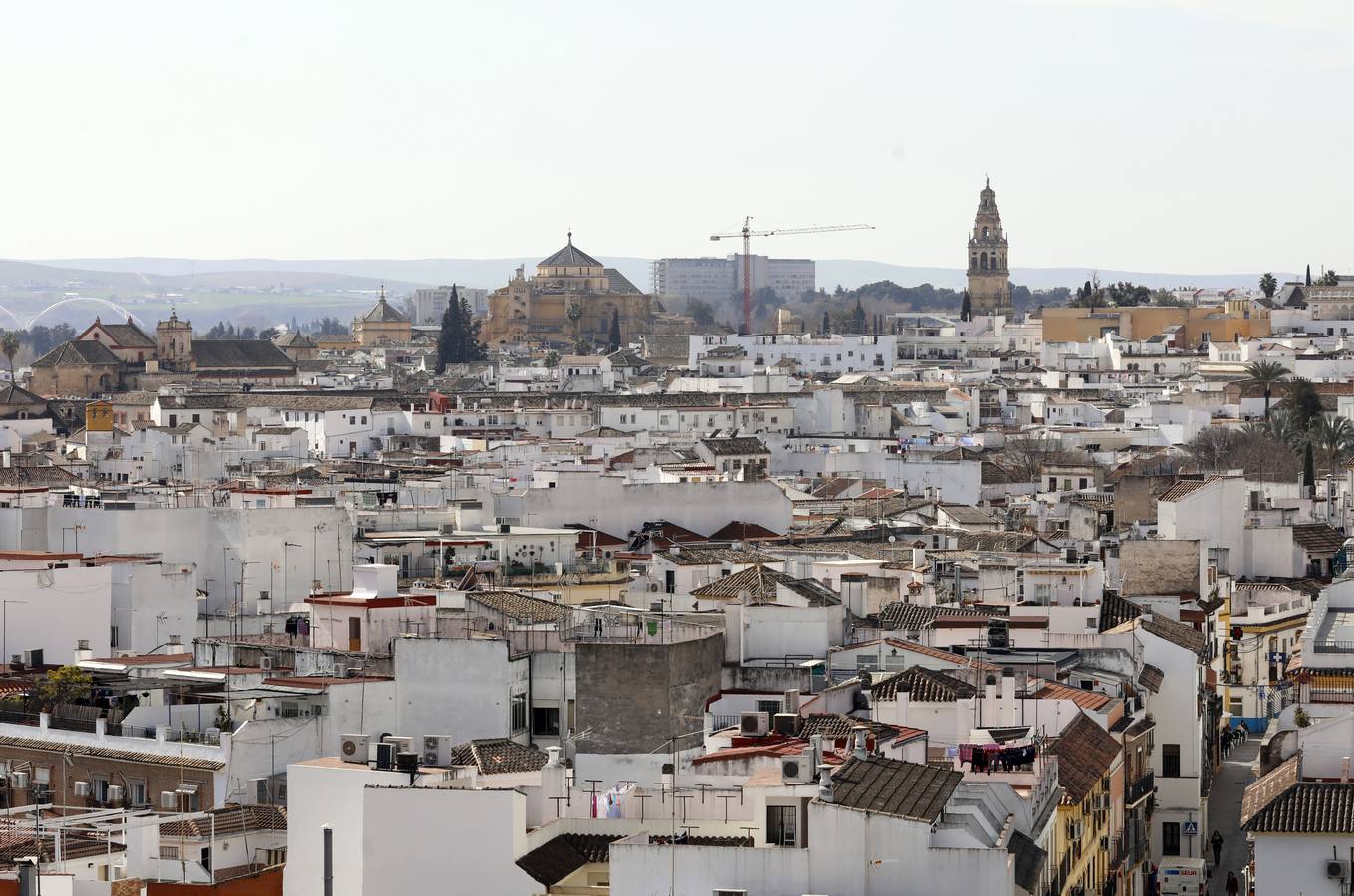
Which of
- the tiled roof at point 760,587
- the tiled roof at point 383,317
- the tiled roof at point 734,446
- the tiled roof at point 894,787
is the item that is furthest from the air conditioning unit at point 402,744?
the tiled roof at point 383,317

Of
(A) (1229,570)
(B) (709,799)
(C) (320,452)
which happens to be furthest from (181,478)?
(B) (709,799)

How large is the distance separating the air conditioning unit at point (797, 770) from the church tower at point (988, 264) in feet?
466

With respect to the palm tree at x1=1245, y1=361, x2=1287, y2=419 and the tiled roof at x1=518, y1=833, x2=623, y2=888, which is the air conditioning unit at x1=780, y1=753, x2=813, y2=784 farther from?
the palm tree at x1=1245, y1=361, x2=1287, y2=419

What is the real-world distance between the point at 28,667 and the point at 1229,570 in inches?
856

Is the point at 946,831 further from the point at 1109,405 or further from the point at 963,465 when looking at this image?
the point at 1109,405

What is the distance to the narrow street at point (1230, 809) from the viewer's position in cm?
3192

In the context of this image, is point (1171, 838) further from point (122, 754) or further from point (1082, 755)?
point (122, 754)

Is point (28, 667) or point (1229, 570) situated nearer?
point (28, 667)

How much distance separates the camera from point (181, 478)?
6078 centimetres

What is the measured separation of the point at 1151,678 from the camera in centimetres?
3278

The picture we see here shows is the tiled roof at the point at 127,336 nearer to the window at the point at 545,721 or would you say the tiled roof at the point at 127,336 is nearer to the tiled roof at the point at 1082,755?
the tiled roof at the point at 1082,755

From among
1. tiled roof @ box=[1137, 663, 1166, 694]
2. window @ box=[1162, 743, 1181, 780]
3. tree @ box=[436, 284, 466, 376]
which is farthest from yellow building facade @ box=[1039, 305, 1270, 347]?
window @ box=[1162, 743, 1181, 780]

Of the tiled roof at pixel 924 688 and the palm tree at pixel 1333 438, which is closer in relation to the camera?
the tiled roof at pixel 924 688

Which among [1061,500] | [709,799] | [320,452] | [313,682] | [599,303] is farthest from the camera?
[599,303]
